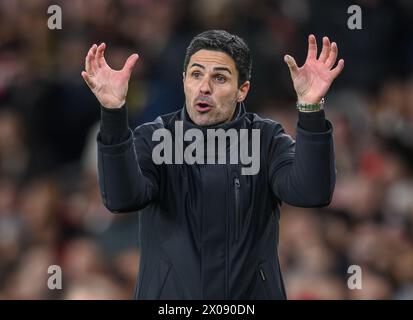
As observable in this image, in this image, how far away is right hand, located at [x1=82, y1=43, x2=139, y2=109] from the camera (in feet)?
12.5

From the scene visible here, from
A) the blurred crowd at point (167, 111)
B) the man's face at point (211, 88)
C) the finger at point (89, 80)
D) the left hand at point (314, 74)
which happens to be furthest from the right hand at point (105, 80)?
the blurred crowd at point (167, 111)

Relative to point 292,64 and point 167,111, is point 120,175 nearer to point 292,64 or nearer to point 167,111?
point 292,64

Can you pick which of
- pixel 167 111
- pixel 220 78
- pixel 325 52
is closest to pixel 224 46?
pixel 220 78

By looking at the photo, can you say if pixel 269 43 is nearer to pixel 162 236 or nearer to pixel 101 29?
pixel 101 29

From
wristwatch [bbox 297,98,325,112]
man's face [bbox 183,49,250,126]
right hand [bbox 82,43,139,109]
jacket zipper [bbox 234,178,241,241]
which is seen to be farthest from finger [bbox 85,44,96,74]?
wristwatch [bbox 297,98,325,112]

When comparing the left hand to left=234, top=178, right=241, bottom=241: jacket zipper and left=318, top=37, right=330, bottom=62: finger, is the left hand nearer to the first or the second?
left=318, top=37, right=330, bottom=62: finger

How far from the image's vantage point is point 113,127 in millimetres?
3768

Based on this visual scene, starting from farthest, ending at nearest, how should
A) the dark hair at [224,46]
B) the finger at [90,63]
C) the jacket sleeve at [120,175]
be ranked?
the dark hair at [224,46]
the finger at [90,63]
the jacket sleeve at [120,175]

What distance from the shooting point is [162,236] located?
12.8 feet

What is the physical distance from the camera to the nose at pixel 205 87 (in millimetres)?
3934

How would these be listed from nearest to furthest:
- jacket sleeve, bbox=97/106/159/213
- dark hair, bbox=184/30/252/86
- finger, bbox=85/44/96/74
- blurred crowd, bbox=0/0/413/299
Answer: jacket sleeve, bbox=97/106/159/213, finger, bbox=85/44/96/74, dark hair, bbox=184/30/252/86, blurred crowd, bbox=0/0/413/299

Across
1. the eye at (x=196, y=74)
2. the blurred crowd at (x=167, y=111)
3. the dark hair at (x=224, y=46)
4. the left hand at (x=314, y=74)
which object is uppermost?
the blurred crowd at (x=167, y=111)

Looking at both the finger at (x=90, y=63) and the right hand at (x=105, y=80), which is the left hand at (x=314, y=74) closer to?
the right hand at (x=105, y=80)
